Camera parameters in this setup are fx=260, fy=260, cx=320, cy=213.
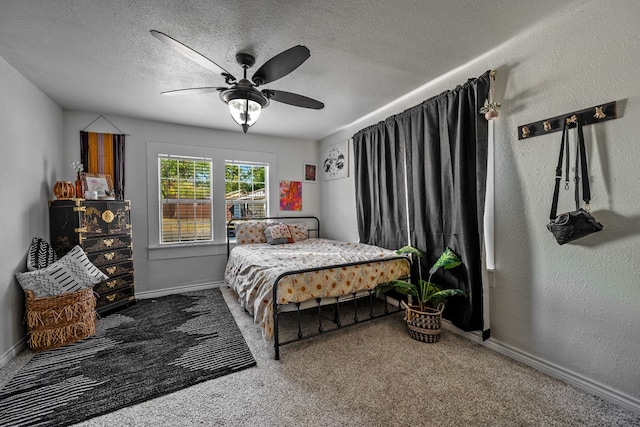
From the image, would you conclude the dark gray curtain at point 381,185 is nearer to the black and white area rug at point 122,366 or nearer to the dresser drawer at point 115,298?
the black and white area rug at point 122,366

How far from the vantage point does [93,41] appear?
1926 millimetres

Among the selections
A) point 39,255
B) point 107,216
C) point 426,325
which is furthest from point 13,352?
point 426,325

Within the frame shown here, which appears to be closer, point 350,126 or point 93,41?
point 93,41

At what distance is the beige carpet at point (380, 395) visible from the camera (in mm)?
1464

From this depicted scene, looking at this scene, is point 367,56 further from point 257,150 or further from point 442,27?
point 257,150

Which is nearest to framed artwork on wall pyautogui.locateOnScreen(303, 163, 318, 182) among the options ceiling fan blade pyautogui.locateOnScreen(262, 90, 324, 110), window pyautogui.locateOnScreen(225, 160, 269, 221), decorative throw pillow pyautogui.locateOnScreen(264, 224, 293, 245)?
window pyautogui.locateOnScreen(225, 160, 269, 221)

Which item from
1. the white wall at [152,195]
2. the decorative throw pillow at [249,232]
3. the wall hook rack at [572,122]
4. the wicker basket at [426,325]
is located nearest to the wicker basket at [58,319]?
the white wall at [152,195]

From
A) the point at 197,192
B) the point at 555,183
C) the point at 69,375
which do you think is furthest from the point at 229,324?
the point at 555,183

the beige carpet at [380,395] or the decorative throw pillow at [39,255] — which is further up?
the decorative throw pillow at [39,255]

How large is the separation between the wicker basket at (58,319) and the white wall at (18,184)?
127 mm

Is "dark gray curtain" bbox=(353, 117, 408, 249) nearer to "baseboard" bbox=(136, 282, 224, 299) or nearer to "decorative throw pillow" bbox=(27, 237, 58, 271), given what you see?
"baseboard" bbox=(136, 282, 224, 299)

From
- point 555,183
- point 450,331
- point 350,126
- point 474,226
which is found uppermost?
point 350,126

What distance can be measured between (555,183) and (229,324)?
120 inches

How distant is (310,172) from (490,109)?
3.14 m
